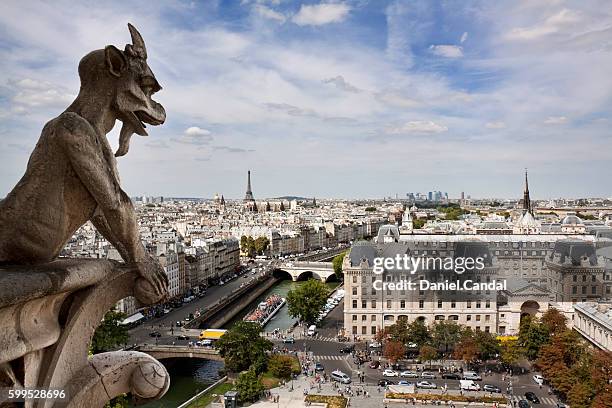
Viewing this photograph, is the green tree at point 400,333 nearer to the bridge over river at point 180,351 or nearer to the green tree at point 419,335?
the green tree at point 419,335

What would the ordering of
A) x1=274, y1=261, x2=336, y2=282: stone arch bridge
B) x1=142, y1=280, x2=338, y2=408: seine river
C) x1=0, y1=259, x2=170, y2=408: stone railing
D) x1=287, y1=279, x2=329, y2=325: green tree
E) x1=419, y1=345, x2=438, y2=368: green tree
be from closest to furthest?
x1=0, y1=259, x2=170, y2=408: stone railing, x1=142, y1=280, x2=338, y2=408: seine river, x1=419, y1=345, x2=438, y2=368: green tree, x1=287, y1=279, x2=329, y2=325: green tree, x1=274, y1=261, x2=336, y2=282: stone arch bridge

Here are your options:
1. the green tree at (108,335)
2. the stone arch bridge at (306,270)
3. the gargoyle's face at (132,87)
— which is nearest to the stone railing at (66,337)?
the gargoyle's face at (132,87)

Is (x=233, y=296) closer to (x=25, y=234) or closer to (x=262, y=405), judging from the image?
(x=262, y=405)

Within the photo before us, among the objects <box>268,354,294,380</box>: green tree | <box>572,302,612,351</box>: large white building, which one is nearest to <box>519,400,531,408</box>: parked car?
<box>572,302,612,351</box>: large white building

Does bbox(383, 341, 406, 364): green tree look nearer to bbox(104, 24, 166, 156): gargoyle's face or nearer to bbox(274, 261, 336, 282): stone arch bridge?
bbox(104, 24, 166, 156): gargoyle's face

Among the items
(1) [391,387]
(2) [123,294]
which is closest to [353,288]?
(1) [391,387]
